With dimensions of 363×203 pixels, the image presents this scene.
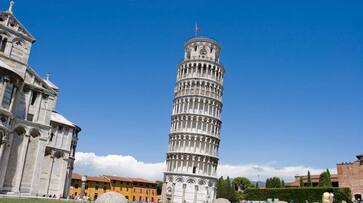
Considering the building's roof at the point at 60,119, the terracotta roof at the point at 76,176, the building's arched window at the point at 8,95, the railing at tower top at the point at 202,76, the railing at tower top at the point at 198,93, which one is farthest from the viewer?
the terracotta roof at the point at 76,176

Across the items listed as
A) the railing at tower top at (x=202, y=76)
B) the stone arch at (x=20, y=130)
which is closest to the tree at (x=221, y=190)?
the railing at tower top at (x=202, y=76)

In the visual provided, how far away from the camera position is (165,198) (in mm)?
59875

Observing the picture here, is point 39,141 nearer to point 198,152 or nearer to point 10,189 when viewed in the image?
point 10,189

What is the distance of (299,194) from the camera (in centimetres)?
5638

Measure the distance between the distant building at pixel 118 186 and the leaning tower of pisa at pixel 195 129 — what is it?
107 ft

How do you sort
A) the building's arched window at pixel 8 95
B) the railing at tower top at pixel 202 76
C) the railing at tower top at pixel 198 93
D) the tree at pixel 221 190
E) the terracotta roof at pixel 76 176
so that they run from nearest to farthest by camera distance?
the building's arched window at pixel 8 95 → the railing at tower top at pixel 198 93 → the railing at tower top at pixel 202 76 → the tree at pixel 221 190 → the terracotta roof at pixel 76 176

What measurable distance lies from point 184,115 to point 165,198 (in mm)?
14253

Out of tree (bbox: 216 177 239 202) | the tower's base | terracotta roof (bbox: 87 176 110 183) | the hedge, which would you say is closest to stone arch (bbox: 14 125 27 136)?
the tower's base

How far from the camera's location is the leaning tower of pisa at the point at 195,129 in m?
58.6

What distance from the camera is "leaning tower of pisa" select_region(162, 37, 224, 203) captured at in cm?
5856

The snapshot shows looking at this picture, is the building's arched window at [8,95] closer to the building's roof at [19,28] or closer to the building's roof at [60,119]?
the building's roof at [19,28]

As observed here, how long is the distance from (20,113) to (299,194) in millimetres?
42481

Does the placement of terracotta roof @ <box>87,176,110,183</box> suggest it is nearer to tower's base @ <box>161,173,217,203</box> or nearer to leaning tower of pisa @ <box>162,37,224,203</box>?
leaning tower of pisa @ <box>162,37,224,203</box>

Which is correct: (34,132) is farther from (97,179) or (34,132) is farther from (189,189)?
(97,179)
